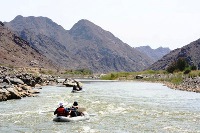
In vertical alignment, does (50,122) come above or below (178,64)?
below

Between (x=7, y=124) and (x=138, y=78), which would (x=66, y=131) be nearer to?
(x=7, y=124)

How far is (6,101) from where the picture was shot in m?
48.1

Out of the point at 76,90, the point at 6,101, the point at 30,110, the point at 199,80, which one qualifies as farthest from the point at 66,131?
the point at 199,80

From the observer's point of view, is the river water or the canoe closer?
the river water

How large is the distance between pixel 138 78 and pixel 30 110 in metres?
108

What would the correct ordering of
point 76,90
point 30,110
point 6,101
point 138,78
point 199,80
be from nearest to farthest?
point 30,110
point 6,101
point 76,90
point 199,80
point 138,78

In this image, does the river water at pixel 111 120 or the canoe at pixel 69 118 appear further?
the canoe at pixel 69 118

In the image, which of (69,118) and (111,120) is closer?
(69,118)

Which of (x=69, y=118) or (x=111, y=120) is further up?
(x=69, y=118)

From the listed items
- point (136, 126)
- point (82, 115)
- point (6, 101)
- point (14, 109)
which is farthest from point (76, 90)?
point (136, 126)

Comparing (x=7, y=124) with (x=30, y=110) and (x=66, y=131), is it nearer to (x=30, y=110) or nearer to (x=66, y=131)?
(x=66, y=131)

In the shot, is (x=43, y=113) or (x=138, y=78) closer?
(x=43, y=113)

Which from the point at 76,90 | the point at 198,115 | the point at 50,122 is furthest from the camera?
the point at 76,90

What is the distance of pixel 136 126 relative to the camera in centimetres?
2961
